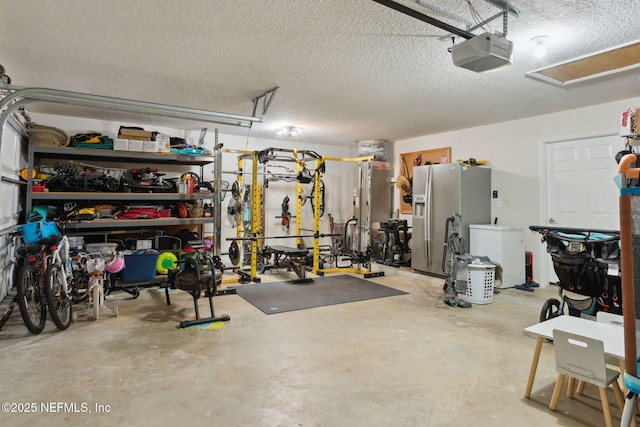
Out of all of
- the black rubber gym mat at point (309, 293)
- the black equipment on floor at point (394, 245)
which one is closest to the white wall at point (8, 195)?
the black rubber gym mat at point (309, 293)

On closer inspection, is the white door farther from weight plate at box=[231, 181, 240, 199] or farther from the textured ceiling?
weight plate at box=[231, 181, 240, 199]

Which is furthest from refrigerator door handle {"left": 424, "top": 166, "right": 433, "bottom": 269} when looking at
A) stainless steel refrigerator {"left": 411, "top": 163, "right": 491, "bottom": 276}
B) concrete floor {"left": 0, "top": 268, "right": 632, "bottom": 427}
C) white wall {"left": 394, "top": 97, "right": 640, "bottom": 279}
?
concrete floor {"left": 0, "top": 268, "right": 632, "bottom": 427}

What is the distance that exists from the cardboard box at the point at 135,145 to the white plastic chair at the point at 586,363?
565 cm

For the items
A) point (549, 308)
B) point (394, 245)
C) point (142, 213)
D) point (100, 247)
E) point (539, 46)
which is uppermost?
point (539, 46)

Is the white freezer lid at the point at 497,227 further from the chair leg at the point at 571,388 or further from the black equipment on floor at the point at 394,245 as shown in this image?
the chair leg at the point at 571,388

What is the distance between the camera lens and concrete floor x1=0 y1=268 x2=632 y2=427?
217cm

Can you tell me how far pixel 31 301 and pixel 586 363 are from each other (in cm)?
465

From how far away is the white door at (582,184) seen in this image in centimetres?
480

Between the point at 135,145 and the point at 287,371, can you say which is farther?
the point at 135,145

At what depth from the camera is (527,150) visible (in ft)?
18.5

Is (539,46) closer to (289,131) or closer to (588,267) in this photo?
(588,267)

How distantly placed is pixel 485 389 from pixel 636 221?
6.10 ft

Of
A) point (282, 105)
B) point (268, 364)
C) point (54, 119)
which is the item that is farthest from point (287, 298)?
point (54, 119)

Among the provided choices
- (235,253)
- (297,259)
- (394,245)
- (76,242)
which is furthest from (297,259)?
(76,242)
